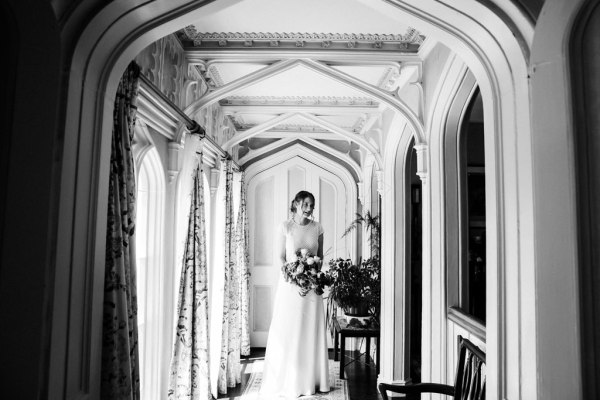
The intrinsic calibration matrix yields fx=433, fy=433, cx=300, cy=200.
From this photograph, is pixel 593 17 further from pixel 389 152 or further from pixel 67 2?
pixel 389 152

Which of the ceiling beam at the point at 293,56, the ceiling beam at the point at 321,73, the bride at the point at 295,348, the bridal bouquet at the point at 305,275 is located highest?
the ceiling beam at the point at 293,56

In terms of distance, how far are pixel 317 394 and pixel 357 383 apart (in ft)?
2.27

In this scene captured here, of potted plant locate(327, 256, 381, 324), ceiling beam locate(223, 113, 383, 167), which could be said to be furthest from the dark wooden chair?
ceiling beam locate(223, 113, 383, 167)

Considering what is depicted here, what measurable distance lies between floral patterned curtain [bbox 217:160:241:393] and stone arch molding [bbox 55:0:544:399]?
312 centimetres

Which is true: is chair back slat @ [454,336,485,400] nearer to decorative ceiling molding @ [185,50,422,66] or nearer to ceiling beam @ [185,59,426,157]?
ceiling beam @ [185,59,426,157]

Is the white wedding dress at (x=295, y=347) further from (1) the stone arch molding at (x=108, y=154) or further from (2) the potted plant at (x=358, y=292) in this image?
(1) the stone arch molding at (x=108, y=154)

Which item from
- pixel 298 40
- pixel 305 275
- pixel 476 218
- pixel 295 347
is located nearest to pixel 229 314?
pixel 295 347

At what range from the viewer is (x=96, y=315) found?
58.9 inches

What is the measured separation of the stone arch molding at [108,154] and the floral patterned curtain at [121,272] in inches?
7.8

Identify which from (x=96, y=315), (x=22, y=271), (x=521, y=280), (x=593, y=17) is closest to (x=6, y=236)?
(x=22, y=271)

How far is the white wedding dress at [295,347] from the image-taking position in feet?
14.4

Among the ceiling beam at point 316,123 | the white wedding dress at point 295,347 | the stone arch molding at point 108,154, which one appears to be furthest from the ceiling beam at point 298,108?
the stone arch molding at point 108,154

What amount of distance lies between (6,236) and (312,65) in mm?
2495

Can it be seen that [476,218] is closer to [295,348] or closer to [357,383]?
[357,383]
